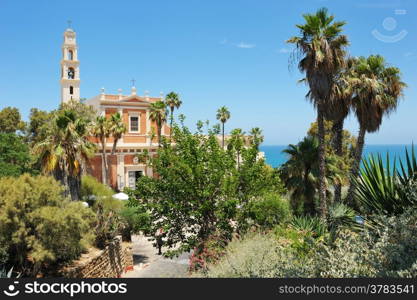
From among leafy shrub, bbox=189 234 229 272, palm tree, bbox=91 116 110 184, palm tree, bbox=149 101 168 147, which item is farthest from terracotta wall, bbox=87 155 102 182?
leafy shrub, bbox=189 234 229 272

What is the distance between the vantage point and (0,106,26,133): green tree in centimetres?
4212

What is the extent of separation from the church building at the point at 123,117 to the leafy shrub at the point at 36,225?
1012 inches

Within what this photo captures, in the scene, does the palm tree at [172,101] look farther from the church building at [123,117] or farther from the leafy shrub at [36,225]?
the leafy shrub at [36,225]

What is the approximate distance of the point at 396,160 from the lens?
25.5ft

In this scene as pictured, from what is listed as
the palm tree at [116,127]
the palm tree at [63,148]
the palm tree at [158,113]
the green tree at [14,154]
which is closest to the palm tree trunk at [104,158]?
the palm tree at [116,127]

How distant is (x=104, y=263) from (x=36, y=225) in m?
4.05

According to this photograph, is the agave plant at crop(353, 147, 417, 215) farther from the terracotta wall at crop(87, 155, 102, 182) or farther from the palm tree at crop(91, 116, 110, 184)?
the terracotta wall at crop(87, 155, 102, 182)

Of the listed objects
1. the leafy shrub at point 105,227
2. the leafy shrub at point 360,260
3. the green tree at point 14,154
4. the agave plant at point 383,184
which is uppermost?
the green tree at point 14,154

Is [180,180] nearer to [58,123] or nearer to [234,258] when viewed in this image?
[234,258]

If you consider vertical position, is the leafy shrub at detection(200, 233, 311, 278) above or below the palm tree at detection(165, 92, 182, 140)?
below

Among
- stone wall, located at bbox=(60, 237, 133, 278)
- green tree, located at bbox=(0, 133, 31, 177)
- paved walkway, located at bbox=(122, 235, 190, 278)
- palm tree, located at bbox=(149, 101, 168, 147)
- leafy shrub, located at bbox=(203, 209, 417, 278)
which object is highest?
palm tree, located at bbox=(149, 101, 168, 147)

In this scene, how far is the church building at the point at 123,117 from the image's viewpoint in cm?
3781

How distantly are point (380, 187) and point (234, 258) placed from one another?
348cm

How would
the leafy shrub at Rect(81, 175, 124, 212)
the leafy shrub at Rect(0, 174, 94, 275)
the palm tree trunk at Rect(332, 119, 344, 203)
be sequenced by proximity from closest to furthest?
the leafy shrub at Rect(0, 174, 94, 275), the leafy shrub at Rect(81, 175, 124, 212), the palm tree trunk at Rect(332, 119, 344, 203)
